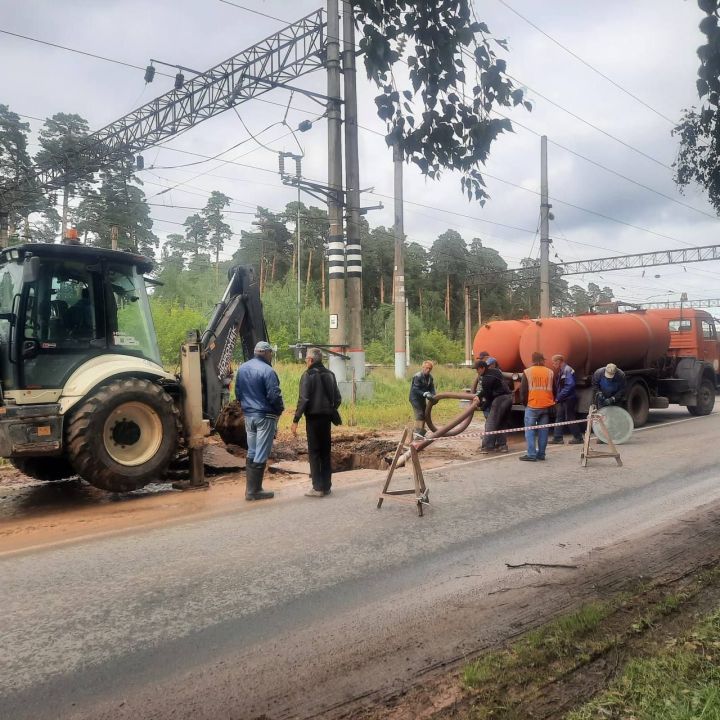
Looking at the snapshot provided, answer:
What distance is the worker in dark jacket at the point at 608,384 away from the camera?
43.5 feet

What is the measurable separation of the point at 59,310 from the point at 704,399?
52.9 feet

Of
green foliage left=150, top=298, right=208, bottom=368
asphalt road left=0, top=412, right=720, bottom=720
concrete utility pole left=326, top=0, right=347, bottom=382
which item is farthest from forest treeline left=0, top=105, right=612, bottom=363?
asphalt road left=0, top=412, right=720, bottom=720

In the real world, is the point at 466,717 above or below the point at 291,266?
below

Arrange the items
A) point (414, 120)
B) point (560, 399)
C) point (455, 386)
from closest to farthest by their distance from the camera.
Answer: point (414, 120) → point (560, 399) → point (455, 386)

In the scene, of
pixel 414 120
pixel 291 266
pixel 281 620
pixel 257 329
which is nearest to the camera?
pixel 281 620

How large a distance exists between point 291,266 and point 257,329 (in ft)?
180

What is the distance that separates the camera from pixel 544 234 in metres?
31.6

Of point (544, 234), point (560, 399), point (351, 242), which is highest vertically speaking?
point (544, 234)

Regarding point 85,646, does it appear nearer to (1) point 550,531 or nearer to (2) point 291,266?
(1) point 550,531

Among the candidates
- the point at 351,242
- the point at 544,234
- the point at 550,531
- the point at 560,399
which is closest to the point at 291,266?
the point at 544,234

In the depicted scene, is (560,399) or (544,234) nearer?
(560,399)

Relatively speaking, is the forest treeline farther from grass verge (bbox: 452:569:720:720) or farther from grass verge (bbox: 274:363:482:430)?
grass verge (bbox: 452:569:720:720)

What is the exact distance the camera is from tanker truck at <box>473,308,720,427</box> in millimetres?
14109

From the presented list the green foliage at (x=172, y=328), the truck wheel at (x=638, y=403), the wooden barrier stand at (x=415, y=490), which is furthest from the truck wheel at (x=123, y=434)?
the green foliage at (x=172, y=328)
